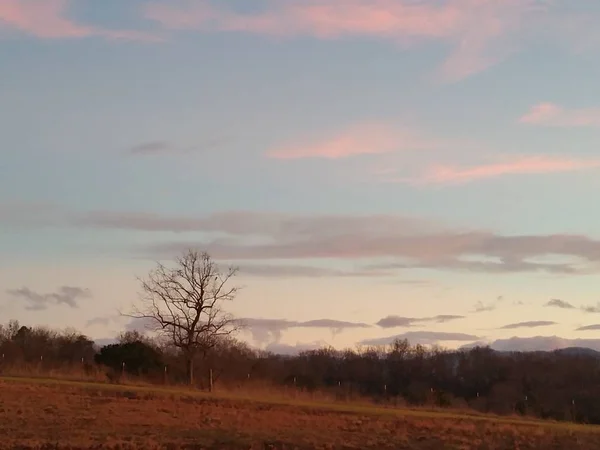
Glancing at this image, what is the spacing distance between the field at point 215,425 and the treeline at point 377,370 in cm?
1155

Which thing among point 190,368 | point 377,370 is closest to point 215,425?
point 190,368

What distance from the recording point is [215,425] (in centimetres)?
2783

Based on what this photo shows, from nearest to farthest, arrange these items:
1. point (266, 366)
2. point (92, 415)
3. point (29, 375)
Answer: point (92, 415), point (29, 375), point (266, 366)

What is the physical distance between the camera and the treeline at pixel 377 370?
49281 millimetres

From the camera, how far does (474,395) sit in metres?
64.8

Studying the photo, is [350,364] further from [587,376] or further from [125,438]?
[125,438]

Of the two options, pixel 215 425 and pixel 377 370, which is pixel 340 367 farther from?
pixel 215 425

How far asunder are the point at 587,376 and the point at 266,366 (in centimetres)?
2682

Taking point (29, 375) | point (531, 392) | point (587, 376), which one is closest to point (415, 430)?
point (29, 375)

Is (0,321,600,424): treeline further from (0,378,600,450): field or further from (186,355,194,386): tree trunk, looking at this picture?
(0,378,600,450): field

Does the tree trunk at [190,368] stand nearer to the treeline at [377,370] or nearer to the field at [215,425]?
the treeline at [377,370]

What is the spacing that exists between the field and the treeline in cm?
1155

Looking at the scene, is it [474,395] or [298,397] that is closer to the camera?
[298,397]

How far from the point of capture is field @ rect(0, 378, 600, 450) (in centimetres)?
2445
